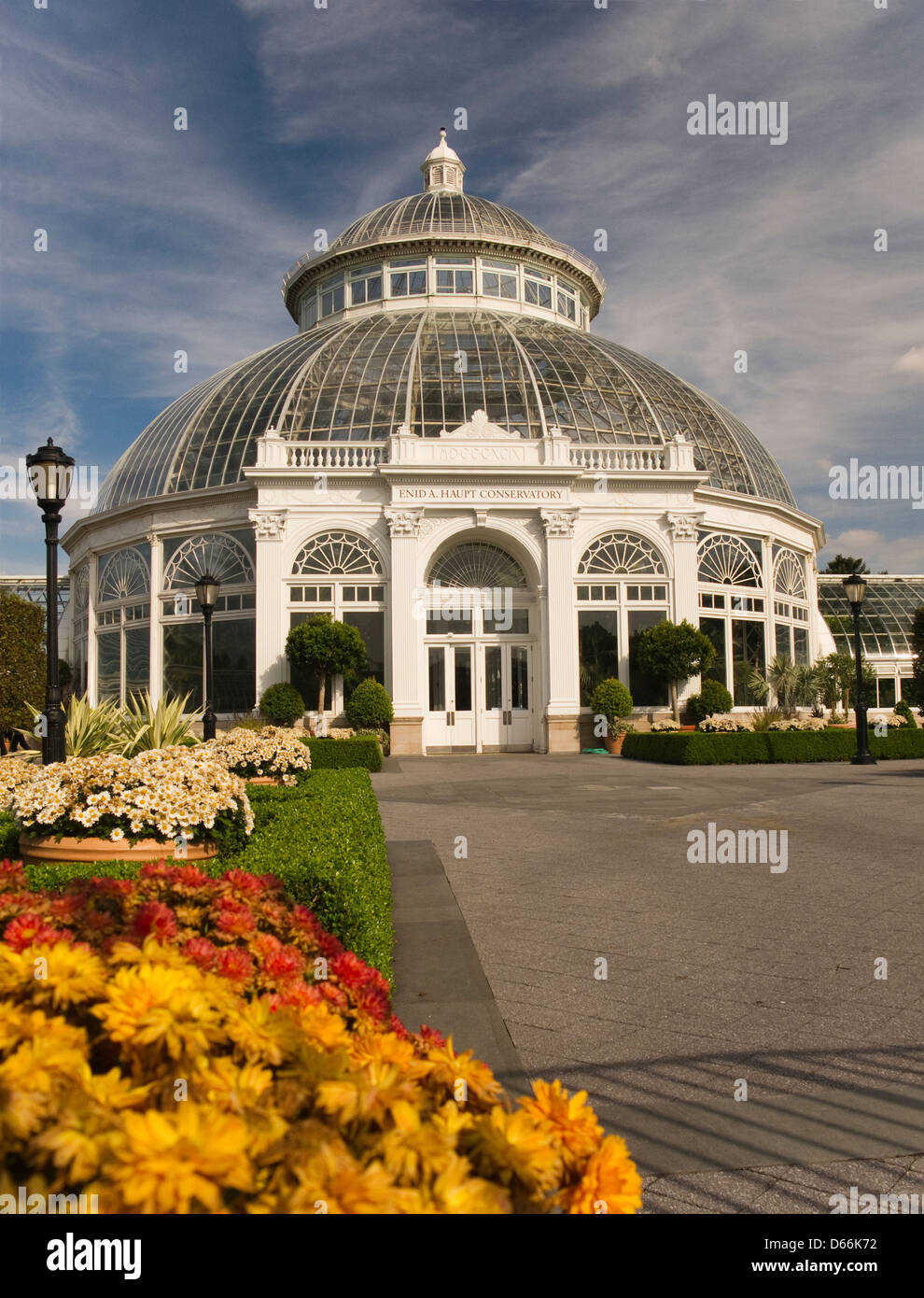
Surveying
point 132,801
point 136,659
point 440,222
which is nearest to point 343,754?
point 136,659

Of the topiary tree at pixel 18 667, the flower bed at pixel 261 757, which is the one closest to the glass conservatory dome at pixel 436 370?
the topiary tree at pixel 18 667

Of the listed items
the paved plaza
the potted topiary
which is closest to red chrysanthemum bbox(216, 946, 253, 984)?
the paved plaza

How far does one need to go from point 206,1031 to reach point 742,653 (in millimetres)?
30824

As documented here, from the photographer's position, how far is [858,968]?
18.9 feet

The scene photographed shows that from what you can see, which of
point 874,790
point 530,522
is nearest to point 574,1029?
point 874,790

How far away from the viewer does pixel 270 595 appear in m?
27.9

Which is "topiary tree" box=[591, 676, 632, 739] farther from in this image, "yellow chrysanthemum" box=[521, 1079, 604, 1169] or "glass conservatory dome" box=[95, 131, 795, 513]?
"yellow chrysanthemum" box=[521, 1079, 604, 1169]

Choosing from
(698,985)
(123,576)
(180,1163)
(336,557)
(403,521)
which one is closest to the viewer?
(180,1163)

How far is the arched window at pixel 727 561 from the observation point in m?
30.6

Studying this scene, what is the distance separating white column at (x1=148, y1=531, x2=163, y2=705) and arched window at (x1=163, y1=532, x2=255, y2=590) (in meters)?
0.31

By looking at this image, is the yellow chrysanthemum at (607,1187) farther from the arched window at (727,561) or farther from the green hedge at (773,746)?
the arched window at (727,561)

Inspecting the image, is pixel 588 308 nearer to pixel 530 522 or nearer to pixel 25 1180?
pixel 530 522

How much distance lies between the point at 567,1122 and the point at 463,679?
26423mm

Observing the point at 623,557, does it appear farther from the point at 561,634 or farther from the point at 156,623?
the point at 156,623
